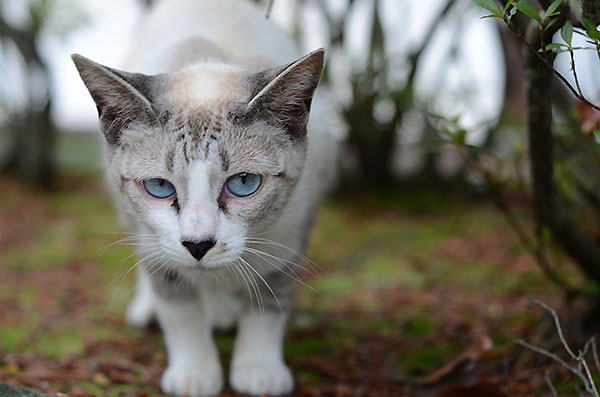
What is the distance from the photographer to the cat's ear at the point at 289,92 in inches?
63.9

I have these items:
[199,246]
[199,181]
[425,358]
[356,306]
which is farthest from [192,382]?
[356,306]

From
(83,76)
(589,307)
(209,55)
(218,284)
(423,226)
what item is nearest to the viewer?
(83,76)

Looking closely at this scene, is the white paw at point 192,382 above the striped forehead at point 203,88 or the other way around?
the other way around

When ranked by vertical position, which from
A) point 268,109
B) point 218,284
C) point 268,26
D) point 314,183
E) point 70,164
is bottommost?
point 70,164

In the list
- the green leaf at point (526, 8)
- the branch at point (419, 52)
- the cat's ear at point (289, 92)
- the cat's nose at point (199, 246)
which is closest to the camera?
the green leaf at point (526, 8)

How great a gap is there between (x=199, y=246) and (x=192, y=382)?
670mm

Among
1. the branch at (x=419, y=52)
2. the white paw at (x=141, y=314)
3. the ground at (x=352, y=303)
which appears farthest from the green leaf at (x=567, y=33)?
the branch at (x=419, y=52)

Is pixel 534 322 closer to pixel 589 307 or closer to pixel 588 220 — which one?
pixel 589 307

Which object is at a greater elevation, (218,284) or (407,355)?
(218,284)

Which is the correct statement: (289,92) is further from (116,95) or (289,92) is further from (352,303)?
(352,303)

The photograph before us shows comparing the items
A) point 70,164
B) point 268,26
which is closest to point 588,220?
point 268,26

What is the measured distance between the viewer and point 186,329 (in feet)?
6.71

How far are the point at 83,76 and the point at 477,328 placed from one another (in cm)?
182

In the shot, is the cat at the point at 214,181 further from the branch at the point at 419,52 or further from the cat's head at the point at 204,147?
the branch at the point at 419,52
